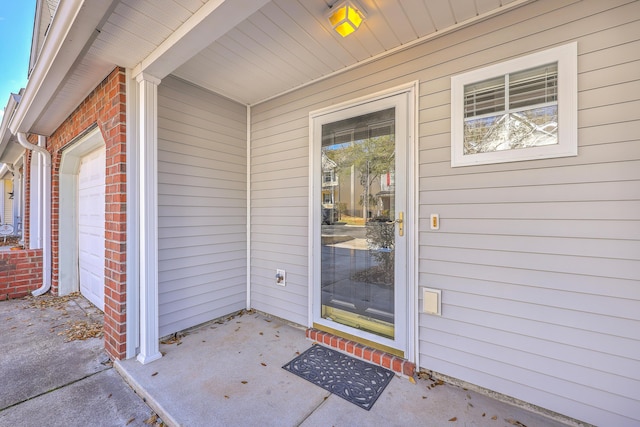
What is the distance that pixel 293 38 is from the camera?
226cm

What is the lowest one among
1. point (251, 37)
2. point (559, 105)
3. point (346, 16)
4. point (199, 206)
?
point (199, 206)

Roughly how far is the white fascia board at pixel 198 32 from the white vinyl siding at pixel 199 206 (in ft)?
2.09

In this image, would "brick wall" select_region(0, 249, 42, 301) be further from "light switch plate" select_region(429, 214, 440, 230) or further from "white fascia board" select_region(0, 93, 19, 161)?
"light switch plate" select_region(429, 214, 440, 230)

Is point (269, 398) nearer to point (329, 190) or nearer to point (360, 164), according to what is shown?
point (329, 190)

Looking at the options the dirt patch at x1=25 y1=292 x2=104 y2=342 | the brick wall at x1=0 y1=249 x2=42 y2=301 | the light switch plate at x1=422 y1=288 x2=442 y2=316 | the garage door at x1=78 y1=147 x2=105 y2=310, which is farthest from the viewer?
the brick wall at x1=0 y1=249 x2=42 y2=301

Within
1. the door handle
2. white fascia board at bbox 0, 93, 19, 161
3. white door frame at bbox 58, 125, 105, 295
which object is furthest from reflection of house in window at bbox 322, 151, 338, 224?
white fascia board at bbox 0, 93, 19, 161

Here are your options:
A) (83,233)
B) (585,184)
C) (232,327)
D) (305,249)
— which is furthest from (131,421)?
(83,233)

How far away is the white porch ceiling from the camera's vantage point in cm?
177

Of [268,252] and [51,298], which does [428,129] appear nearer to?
[268,252]

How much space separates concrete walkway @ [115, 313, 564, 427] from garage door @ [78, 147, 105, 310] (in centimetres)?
195

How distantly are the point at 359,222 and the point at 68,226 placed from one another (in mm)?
4748

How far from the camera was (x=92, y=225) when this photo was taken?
151 inches

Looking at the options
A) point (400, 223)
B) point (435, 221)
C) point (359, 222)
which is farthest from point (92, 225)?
point (435, 221)

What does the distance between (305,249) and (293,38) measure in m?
2.07
